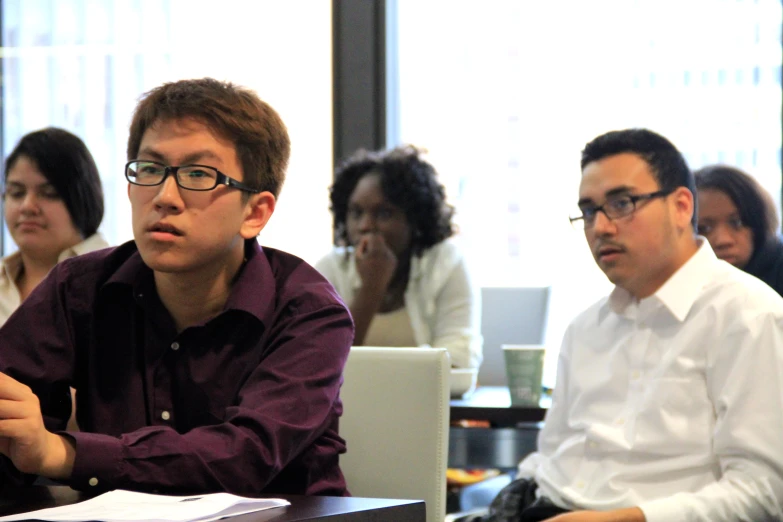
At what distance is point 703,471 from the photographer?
1.82 meters

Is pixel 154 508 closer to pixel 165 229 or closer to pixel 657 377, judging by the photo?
pixel 165 229

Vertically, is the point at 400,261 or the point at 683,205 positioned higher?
→ the point at 683,205

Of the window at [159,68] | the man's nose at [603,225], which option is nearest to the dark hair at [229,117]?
the man's nose at [603,225]

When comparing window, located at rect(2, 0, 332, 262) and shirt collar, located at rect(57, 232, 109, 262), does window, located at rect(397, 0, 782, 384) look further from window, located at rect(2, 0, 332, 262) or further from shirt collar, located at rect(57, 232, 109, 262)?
shirt collar, located at rect(57, 232, 109, 262)

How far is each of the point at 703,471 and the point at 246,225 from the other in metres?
0.95

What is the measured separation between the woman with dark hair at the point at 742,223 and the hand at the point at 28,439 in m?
1.94

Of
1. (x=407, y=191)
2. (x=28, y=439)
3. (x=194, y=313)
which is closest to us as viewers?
(x=28, y=439)

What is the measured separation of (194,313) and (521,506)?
0.87m

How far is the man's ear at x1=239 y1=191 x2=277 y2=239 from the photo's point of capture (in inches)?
64.1

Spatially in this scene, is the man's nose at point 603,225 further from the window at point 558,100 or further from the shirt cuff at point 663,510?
the window at point 558,100

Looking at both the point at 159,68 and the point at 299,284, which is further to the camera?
the point at 159,68

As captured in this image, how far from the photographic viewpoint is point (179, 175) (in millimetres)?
1522

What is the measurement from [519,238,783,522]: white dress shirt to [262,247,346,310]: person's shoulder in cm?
68

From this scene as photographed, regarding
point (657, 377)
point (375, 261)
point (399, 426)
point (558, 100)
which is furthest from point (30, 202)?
point (558, 100)
